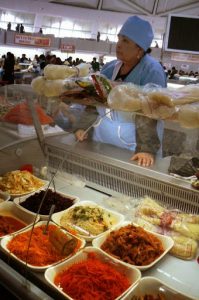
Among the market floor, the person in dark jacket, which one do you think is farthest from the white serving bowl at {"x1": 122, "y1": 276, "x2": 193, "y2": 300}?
the person in dark jacket

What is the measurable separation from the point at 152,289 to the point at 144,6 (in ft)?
63.6

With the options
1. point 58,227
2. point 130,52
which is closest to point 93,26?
point 130,52

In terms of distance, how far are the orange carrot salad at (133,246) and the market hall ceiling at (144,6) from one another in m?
18.6

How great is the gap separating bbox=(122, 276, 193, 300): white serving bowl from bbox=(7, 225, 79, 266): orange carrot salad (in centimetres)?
41

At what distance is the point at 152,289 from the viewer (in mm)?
1552

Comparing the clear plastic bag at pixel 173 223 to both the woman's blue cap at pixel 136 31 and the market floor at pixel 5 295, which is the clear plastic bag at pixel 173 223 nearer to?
the market floor at pixel 5 295

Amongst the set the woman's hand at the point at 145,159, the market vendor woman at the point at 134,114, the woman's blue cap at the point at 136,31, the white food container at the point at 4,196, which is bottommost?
the white food container at the point at 4,196

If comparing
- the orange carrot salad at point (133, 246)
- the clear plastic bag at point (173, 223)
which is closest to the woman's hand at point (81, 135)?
the clear plastic bag at point (173, 223)

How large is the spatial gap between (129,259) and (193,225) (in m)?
0.44

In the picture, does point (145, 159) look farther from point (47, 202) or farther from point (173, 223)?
point (47, 202)

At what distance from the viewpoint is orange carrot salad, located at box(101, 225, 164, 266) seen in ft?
5.63

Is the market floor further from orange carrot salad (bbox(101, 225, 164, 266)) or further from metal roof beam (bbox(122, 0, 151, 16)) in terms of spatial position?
metal roof beam (bbox(122, 0, 151, 16))

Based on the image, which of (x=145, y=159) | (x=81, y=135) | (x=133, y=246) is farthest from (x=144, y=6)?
(x=133, y=246)

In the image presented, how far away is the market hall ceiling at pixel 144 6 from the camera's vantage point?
18328 millimetres
